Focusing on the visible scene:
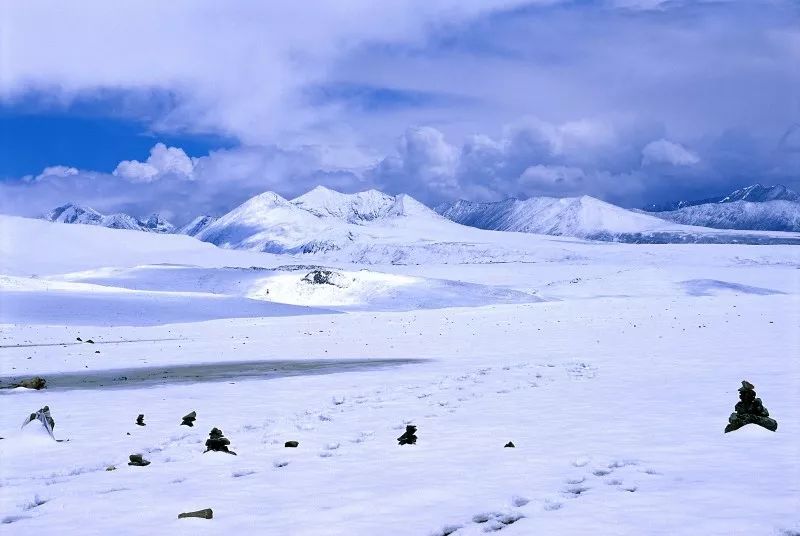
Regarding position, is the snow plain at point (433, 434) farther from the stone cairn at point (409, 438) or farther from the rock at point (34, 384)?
the rock at point (34, 384)

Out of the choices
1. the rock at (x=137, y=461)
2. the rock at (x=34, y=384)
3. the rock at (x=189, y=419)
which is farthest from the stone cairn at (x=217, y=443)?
the rock at (x=34, y=384)

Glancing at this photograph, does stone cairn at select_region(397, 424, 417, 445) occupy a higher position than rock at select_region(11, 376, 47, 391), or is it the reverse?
rock at select_region(11, 376, 47, 391)

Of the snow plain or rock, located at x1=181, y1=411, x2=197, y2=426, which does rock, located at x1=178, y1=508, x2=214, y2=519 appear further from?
rock, located at x1=181, y1=411, x2=197, y2=426

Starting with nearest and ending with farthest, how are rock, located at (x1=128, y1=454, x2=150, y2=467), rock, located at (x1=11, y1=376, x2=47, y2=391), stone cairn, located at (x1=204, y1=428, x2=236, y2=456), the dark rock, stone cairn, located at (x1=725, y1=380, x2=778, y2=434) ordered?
1. rock, located at (x1=128, y1=454, x2=150, y2=467)
2. stone cairn, located at (x1=725, y1=380, x2=778, y2=434)
3. stone cairn, located at (x1=204, y1=428, x2=236, y2=456)
4. rock, located at (x1=11, y1=376, x2=47, y2=391)
5. the dark rock

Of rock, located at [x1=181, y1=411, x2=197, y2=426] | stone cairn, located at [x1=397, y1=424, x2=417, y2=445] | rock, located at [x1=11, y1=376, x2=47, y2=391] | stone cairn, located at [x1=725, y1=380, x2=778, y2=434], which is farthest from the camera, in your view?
rock, located at [x1=11, y1=376, x2=47, y2=391]

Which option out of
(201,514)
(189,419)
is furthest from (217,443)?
(201,514)

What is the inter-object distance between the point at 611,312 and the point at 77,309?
39671mm

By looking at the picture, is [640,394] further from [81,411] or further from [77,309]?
[77,309]

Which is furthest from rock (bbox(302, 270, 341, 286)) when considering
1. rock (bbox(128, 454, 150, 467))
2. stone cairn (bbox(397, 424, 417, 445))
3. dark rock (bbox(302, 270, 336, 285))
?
rock (bbox(128, 454, 150, 467))

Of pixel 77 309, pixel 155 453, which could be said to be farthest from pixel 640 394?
pixel 77 309

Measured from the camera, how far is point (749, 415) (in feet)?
43.1

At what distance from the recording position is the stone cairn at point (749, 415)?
13016 mm

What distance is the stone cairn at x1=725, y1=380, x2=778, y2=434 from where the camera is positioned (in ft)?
42.7

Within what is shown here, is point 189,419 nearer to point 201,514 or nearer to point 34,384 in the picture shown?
point 201,514
